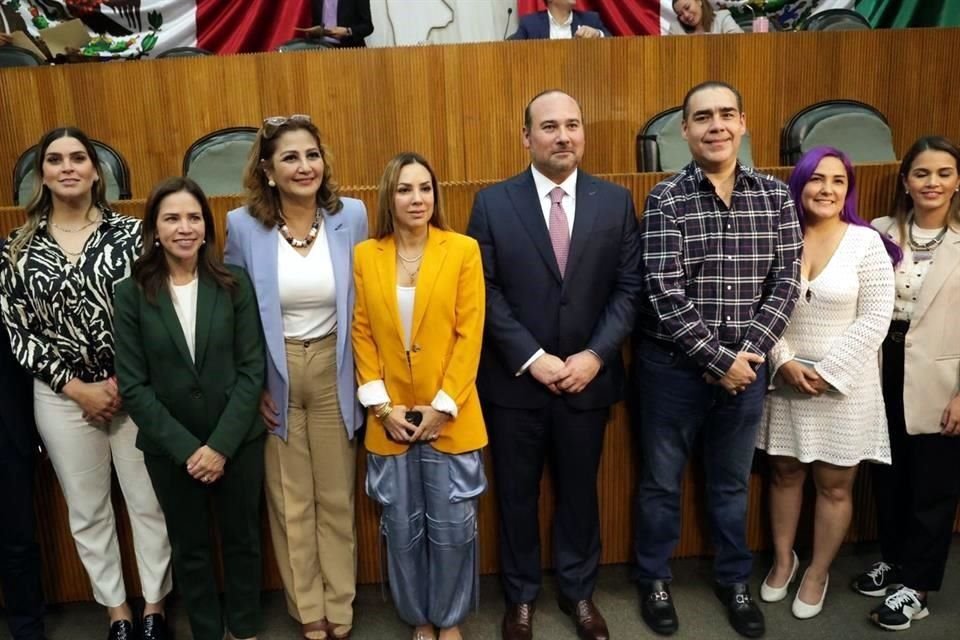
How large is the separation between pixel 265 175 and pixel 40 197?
0.57m

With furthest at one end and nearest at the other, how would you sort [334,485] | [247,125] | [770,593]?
[247,125] → [770,593] → [334,485]

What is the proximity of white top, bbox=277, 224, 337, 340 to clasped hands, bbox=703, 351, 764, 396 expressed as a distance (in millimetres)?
992

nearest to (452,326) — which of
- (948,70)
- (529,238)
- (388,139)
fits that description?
(529,238)

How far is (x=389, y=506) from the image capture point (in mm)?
1959

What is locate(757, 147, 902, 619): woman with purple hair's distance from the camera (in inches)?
78.8

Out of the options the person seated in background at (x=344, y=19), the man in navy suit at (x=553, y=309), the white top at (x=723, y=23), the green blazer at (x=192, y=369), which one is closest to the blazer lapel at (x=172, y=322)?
the green blazer at (x=192, y=369)

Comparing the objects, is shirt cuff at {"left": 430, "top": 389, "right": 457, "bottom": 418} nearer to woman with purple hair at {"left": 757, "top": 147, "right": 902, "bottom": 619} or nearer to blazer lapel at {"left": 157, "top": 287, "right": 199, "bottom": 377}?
blazer lapel at {"left": 157, "top": 287, "right": 199, "bottom": 377}

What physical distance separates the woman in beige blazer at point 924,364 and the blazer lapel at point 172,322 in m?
1.90

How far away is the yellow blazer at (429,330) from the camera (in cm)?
185

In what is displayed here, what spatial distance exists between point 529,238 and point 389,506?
78 cm

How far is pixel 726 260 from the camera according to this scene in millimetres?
1938

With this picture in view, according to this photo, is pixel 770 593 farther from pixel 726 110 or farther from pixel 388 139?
pixel 388 139

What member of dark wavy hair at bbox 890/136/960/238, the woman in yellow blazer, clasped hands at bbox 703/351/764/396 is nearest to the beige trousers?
the woman in yellow blazer

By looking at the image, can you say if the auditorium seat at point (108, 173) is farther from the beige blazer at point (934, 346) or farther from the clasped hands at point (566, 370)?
the beige blazer at point (934, 346)
